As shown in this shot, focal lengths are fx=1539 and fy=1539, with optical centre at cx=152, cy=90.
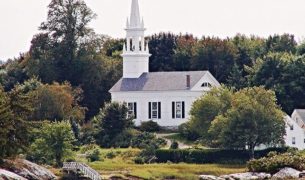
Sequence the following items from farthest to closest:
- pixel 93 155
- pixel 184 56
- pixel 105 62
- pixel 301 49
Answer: pixel 184 56 → pixel 301 49 → pixel 105 62 → pixel 93 155

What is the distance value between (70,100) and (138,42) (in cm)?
1124

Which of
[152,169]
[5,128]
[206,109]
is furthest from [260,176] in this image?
[5,128]

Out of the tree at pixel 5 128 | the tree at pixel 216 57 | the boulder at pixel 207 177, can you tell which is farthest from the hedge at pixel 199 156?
the tree at pixel 216 57

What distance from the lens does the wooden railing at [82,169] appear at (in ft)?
342

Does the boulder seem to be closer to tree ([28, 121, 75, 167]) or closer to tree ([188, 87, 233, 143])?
tree ([28, 121, 75, 167])

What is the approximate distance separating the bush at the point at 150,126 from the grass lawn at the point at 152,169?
12173 mm

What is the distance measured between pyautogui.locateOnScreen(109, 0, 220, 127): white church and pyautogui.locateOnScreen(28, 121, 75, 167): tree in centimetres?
2060

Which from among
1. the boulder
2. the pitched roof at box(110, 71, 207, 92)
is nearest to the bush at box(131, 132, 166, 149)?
the pitched roof at box(110, 71, 207, 92)

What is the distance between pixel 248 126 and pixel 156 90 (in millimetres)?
17794

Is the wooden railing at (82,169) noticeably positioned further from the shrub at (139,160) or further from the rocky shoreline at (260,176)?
the shrub at (139,160)

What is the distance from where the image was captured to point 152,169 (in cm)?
10969

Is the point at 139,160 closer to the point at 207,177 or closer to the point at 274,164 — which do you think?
the point at 207,177

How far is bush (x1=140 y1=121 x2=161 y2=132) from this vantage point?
430ft

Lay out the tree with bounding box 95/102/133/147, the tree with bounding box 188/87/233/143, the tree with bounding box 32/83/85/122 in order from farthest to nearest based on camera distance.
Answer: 1. the tree with bounding box 32/83/85/122
2. the tree with bounding box 95/102/133/147
3. the tree with bounding box 188/87/233/143
